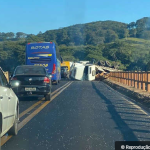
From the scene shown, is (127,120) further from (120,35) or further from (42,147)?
(120,35)

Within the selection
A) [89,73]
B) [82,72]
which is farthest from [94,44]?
[89,73]

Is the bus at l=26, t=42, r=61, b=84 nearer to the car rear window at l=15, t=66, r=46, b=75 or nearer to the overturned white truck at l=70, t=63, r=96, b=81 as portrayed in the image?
the car rear window at l=15, t=66, r=46, b=75

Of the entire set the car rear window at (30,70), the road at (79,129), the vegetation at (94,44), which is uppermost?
the vegetation at (94,44)

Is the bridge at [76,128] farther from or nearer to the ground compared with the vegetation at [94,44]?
nearer to the ground

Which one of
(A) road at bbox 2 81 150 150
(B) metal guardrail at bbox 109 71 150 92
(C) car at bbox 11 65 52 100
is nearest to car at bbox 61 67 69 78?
(B) metal guardrail at bbox 109 71 150 92

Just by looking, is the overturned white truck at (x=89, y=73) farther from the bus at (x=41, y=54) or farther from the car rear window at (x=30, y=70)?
the car rear window at (x=30, y=70)

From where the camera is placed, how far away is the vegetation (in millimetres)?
67669

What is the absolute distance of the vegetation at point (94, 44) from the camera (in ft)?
222

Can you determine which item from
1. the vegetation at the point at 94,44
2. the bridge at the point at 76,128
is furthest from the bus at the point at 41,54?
the vegetation at the point at 94,44

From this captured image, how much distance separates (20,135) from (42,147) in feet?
4.06

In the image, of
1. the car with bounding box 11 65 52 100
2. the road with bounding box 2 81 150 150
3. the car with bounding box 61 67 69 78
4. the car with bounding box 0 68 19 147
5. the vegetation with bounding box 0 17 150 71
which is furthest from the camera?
the vegetation with bounding box 0 17 150 71

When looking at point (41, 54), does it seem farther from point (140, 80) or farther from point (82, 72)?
point (82, 72)

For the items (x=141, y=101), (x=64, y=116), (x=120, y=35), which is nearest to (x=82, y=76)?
(x=141, y=101)

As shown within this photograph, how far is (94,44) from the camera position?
142 meters
